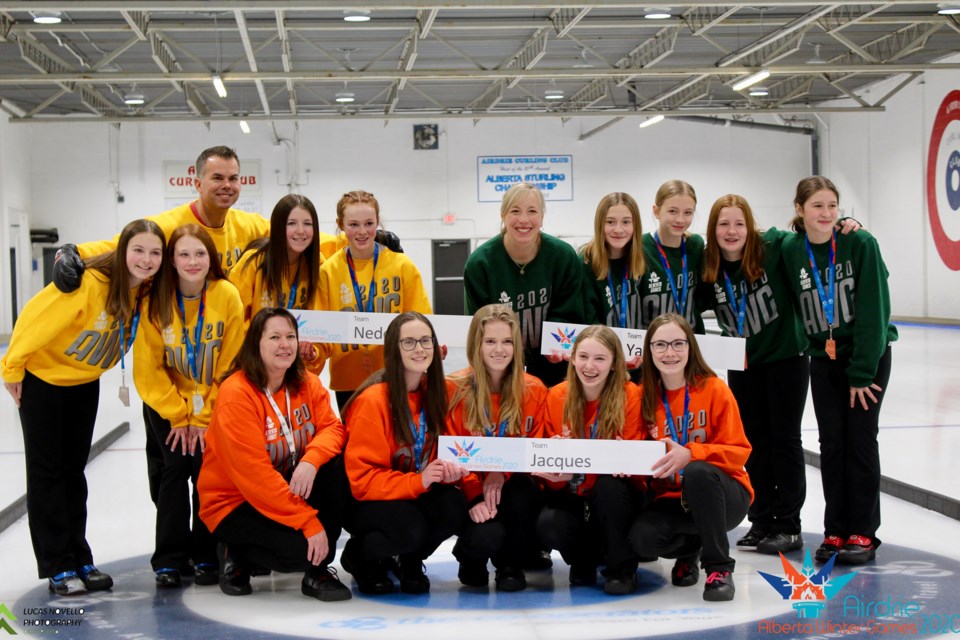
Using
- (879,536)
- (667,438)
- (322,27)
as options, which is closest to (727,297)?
(667,438)

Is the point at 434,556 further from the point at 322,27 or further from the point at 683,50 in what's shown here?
the point at 683,50

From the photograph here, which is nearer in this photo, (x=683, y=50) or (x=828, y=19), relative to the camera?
(x=828, y=19)

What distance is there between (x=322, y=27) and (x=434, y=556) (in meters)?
10.8

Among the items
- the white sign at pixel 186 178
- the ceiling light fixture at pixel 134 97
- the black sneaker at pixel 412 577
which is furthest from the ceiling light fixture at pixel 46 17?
the black sneaker at pixel 412 577

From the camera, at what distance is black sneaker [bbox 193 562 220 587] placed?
3.41m

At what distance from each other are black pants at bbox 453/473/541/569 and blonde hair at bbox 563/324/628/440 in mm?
273

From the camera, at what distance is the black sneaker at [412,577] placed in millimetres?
3309

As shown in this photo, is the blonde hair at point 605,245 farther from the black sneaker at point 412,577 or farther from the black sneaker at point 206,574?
the black sneaker at point 206,574

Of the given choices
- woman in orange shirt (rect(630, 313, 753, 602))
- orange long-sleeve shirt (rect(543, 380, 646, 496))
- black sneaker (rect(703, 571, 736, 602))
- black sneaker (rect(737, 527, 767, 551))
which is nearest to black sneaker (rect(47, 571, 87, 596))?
orange long-sleeve shirt (rect(543, 380, 646, 496))

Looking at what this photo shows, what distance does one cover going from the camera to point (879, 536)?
3961 millimetres

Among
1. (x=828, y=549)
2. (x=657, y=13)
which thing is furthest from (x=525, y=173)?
(x=828, y=549)

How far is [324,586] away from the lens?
3242mm

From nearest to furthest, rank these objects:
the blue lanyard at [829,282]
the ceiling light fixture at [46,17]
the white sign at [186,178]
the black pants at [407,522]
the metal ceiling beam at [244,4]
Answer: the black pants at [407,522] < the blue lanyard at [829,282] < the metal ceiling beam at [244,4] < the ceiling light fixture at [46,17] < the white sign at [186,178]

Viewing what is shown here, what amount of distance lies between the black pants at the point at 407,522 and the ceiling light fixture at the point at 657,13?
1056cm
